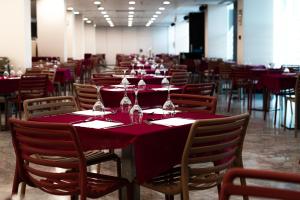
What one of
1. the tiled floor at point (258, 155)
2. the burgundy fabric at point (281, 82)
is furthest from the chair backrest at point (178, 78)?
the burgundy fabric at point (281, 82)

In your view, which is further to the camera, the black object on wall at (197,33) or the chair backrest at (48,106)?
the black object on wall at (197,33)

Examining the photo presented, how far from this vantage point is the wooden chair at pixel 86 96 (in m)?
4.77

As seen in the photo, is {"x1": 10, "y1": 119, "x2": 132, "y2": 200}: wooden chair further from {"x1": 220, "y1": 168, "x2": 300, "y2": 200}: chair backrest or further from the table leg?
{"x1": 220, "y1": 168, "x2": 300, "y2": 200}: chair backrest

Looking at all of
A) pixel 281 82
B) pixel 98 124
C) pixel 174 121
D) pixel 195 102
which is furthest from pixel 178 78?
pixel 98 124

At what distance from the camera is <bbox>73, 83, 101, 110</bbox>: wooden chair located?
15.7ft

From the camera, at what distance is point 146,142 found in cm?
252

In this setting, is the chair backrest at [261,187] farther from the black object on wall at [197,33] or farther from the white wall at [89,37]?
the white wall at [89,37]

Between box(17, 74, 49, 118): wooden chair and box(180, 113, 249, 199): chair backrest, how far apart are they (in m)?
4.71

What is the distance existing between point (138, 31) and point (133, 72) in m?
29.2

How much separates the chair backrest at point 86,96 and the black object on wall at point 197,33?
15.4m

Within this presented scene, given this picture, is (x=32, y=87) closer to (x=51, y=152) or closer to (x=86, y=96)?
(x=86, y=96)

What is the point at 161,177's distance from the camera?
2697 mm

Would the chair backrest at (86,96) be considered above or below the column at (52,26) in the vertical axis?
below

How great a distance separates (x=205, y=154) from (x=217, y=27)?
16159 mm
